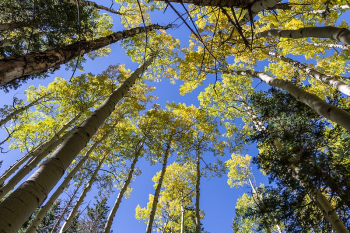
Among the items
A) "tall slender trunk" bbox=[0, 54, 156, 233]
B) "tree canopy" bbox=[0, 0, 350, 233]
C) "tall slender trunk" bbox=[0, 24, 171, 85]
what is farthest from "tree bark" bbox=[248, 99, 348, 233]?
"tall slender trunk" bbox=[0, 24, 171, 85]

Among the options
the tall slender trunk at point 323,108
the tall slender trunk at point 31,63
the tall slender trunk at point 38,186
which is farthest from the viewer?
the tall slender trunk at point 323,108

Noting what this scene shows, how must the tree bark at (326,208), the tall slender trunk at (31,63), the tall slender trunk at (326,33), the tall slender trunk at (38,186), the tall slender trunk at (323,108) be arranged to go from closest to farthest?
the tall slender trunk at (38,186)
the tall slender trunk at (31,63)
the tall slender trunk at (323,108)
the tall slender trunk at (326,33)
the tree bark at (326,208)

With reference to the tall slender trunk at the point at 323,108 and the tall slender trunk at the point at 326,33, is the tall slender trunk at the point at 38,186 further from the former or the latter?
the tall slender trunk at the point at 326,33

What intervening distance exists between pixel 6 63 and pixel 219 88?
376 inches

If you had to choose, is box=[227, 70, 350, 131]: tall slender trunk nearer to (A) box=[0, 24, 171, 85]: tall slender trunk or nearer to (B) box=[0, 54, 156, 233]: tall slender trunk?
(A) box=[0, 24, 171, 85]: tall slender trunk

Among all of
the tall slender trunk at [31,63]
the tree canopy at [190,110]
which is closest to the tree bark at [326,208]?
the tree canopy at [190,110]

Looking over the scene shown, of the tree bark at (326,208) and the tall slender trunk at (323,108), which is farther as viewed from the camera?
the tree bark at (326,208)

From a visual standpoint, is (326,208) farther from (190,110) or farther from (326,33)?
(190,110)

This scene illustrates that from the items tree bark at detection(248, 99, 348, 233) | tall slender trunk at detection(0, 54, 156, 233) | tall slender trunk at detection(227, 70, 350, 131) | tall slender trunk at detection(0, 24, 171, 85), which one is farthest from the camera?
tree bark at detection(248, 99, 348, 233)

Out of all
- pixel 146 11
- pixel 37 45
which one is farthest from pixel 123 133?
pixel 146 11

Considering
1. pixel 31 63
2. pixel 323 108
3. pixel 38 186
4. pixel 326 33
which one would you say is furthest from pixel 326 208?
pixel 31 63

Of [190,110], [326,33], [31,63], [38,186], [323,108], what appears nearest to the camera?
[38,186]

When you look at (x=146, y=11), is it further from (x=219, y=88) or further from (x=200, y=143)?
(x=200, y=143)

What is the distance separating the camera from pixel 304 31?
370cm
